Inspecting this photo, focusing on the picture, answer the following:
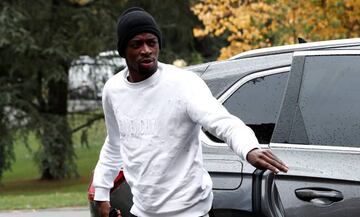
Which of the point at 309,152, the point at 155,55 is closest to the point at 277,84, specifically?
the point at 309,152

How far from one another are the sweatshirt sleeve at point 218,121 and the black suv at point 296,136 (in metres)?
0.79

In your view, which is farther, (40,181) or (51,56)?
(40,181)

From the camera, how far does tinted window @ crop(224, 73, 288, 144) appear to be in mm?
4836

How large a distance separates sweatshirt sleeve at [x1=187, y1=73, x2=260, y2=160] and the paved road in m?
6.06

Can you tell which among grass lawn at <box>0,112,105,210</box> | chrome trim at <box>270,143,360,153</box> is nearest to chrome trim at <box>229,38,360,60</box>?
chrome trim at <box>270,143,360,153</box>

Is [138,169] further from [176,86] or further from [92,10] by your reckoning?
[92,10]

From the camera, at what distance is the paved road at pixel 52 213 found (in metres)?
9.71

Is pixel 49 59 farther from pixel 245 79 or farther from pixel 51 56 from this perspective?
pixel 245 79

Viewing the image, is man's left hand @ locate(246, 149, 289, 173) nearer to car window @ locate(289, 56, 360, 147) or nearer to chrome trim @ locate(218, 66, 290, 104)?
car window @ locate(289, 56, 360, 147)

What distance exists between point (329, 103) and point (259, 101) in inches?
18.9

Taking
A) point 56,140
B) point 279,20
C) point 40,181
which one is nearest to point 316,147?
point 279,20

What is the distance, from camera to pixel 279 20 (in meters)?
13.4

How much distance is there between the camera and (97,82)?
22.1 m

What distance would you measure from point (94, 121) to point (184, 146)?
1852cm
